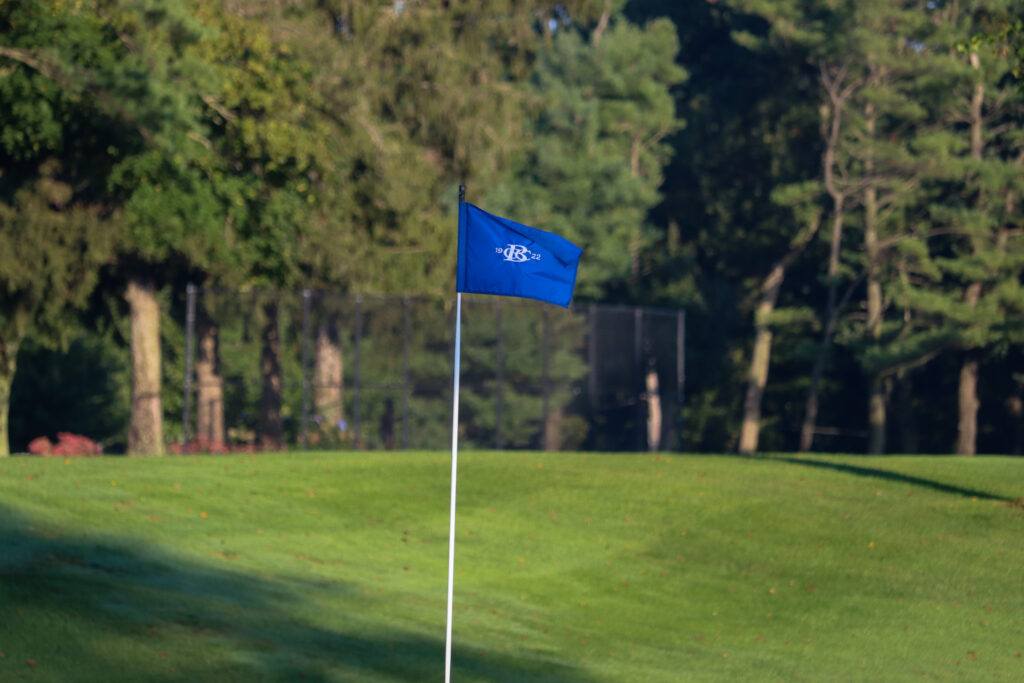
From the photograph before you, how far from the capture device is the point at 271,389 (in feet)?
113

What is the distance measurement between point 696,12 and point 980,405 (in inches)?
938

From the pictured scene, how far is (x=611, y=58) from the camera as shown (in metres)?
58.8

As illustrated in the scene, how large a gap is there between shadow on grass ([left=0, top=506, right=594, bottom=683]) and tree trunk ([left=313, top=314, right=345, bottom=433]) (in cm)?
1967

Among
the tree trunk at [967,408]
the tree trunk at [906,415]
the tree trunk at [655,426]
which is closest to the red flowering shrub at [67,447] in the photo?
the tree trunk at [655,426]

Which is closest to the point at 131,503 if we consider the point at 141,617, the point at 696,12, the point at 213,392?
the point at 141,617

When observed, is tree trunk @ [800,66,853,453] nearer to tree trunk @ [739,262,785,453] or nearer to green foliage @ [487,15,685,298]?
tree trunk @ [739,262,785,453]

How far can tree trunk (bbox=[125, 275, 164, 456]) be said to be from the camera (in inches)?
1169

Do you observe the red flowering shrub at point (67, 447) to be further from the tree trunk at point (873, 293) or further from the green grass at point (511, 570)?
the tree trunk at point (873, 293)

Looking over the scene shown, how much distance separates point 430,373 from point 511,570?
1076 inches

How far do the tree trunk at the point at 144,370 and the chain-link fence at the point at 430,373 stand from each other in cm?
110

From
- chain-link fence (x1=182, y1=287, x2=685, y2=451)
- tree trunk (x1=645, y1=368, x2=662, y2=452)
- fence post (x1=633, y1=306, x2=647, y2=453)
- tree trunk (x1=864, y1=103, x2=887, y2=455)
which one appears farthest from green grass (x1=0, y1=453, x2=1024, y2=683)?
tree trunk (x1=864, y1=103, x2=887, y2=455)

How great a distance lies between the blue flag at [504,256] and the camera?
35.7ft

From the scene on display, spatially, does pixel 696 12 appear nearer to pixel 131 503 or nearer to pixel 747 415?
pixel 747 415

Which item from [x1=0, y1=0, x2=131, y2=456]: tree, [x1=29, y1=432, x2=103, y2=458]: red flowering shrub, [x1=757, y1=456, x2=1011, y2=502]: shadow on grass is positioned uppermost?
[x1=0, y1=0, x2=131, y2=456]: tree
